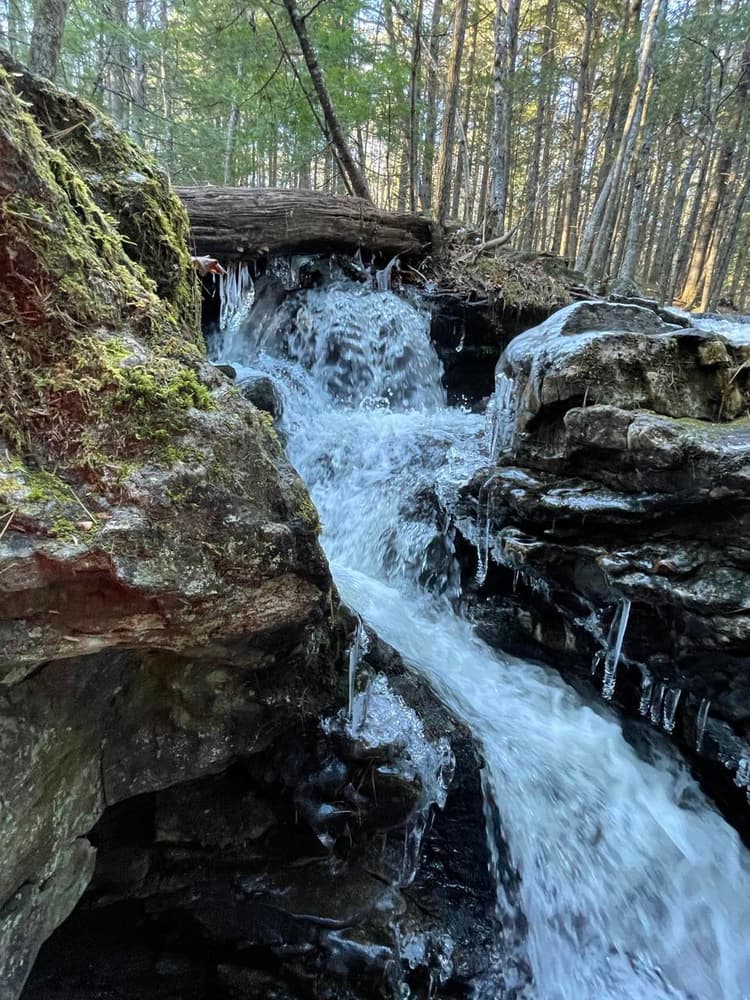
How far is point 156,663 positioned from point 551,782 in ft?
8.23

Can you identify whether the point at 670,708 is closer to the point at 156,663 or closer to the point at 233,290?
the point at 156,663

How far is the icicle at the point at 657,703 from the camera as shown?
12.5 ft

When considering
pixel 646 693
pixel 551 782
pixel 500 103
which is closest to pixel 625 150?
pixel 500 103

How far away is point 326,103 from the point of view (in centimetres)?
739

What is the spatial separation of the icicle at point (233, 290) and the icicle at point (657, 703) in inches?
266

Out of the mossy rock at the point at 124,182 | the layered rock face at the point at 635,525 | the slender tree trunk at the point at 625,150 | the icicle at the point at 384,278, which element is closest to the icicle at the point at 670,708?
the layered rock face at the point at 635,525

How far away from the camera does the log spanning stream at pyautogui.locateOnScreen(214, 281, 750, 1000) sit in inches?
120

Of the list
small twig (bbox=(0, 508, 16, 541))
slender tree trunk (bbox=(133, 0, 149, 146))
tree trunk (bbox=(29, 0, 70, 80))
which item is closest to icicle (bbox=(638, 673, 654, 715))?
small twig (bbox=(0, 508, 16, 541))

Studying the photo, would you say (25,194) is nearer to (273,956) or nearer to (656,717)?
(273,956)

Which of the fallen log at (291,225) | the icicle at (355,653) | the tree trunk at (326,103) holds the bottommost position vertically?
the icicle at (355,653)

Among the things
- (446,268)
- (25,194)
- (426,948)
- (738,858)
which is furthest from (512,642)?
(446,268)

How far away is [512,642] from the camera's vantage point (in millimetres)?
4535

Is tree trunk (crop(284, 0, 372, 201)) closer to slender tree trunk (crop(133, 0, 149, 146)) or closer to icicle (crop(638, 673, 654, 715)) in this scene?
slender tree trunk (crop(133, 0, 149, 146))

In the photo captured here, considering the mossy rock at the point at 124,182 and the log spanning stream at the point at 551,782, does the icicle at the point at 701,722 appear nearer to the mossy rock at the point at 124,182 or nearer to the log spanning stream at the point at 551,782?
the log spanning stream at the point at 551,782
